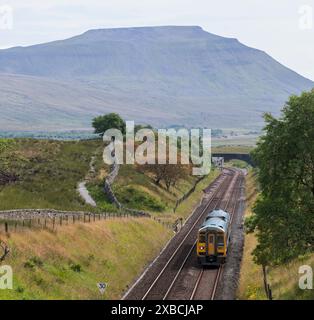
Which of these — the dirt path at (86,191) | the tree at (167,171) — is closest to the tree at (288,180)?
the dirt path at (86,191)

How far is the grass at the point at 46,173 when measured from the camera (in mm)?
54938

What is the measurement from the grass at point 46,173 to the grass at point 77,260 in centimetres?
790

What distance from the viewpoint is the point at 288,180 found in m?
31.6

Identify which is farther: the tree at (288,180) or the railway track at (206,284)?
the railway track at (206,284)

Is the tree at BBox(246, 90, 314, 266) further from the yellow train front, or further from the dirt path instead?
the dirt path

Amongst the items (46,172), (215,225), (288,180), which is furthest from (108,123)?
(288,180)

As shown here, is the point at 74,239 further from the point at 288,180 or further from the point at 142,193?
the point at 142,193

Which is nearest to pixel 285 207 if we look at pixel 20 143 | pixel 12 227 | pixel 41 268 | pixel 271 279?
pixel 271 279

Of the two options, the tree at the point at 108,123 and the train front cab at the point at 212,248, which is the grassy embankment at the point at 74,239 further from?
the tree at the point at 108,123

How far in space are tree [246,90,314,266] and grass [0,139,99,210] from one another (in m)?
24.3

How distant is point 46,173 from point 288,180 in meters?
52.3

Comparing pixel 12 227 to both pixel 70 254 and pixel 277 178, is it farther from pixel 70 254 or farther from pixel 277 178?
pixel 277 178

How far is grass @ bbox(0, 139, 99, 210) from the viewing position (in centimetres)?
5494

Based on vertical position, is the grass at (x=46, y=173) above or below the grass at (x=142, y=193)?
above
